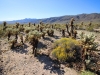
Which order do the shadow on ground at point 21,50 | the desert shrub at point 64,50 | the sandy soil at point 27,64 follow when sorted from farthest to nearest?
1. the shadow on ground at point 21,50
2. the desert shrub at point 64,50
3. the sandy soil at point 27,64

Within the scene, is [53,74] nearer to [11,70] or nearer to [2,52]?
[11,70]

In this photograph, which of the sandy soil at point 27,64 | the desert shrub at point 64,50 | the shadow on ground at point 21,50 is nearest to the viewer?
the sandy soil at point 27,64

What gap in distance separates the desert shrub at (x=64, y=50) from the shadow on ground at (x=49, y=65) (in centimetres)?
81

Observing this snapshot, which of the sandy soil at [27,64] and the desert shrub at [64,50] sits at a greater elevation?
the desert shrub at [64,50]

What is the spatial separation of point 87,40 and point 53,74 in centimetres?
413

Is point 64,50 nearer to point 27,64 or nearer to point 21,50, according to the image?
point 27,64

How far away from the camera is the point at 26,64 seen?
13867 millimetres

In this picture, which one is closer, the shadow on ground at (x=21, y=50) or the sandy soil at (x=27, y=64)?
the sandy soil at (x=27, y=64)

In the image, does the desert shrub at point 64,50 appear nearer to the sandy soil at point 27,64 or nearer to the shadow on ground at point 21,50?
the sandy soil at point 27,64

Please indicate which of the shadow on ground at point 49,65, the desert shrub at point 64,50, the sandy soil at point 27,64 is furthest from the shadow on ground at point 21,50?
the desert shrub at point 64,50

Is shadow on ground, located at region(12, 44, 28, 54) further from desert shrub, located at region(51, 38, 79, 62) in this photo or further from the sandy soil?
desert shrub, located at region(51, 38, 79, 62)

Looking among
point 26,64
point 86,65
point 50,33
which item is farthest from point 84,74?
point 50,33

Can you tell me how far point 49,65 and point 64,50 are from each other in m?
2.31

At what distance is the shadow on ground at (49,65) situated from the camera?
12822mm
